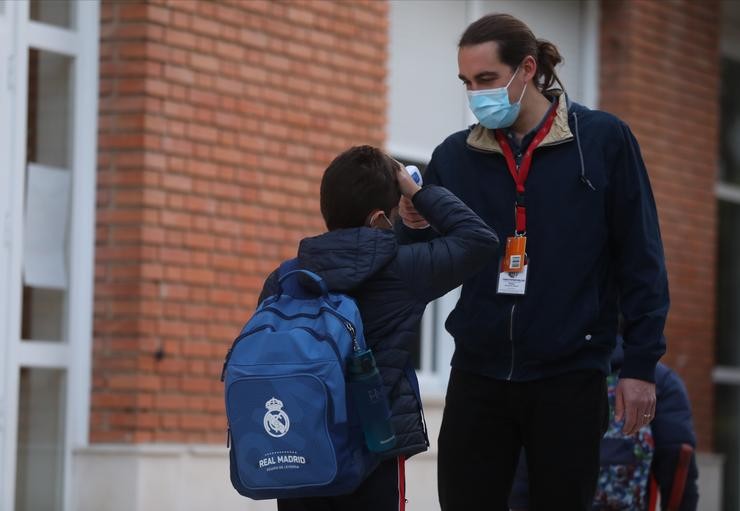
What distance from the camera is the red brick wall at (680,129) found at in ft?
36.9

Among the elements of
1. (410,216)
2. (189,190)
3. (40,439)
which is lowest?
(40,439)

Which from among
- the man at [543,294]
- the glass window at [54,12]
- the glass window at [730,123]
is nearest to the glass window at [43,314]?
the glass window at [54,12]

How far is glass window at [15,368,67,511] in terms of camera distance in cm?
751

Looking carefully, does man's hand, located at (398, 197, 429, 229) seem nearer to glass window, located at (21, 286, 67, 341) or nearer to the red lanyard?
the red lanyard

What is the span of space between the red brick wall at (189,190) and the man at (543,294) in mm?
3404

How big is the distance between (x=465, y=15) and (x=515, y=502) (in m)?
5.35

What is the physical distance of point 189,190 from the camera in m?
7.79

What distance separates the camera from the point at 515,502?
5539 millimetres

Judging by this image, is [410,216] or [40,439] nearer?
[410,216]

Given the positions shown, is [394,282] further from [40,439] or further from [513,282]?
[40,439]

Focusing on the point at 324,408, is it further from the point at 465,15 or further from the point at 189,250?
the point at 465,15

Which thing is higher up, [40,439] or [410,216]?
[410,216]

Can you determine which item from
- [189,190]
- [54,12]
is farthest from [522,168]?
[54,12]

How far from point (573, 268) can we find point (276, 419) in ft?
3.42
